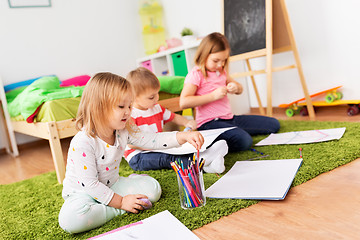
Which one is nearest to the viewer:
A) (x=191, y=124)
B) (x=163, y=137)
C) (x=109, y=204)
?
(x=109, y=204)

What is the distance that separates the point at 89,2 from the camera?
3102 millimetres

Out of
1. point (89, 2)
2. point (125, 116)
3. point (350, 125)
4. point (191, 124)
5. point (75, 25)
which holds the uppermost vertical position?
point (89, 2)

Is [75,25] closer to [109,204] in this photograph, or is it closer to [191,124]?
[191,124]

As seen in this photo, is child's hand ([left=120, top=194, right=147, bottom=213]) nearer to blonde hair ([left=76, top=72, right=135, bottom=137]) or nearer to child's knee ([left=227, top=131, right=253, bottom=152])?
blonde hair ([left=76, top=72, right=135, bottom=137])

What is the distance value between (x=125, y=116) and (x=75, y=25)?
7.93ft

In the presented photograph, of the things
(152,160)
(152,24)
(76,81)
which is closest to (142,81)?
(152,160)

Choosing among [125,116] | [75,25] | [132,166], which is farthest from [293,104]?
[75,25]

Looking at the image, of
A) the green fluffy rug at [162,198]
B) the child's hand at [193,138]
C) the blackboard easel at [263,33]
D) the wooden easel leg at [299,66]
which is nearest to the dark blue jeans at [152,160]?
the green fluffy rug at [162,198]

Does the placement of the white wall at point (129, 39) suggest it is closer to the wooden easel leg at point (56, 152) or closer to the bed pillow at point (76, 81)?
the bed pillow at point (76, 81)

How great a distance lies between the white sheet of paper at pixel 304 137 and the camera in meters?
1.37

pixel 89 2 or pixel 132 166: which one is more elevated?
pixel 89 2

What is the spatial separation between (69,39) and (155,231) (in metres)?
2.63

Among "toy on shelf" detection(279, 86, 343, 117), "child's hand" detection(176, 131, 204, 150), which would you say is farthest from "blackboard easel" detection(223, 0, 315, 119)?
"child's hand" detection(176, 131, 204, 150)

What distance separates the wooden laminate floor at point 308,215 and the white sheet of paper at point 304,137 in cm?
32
